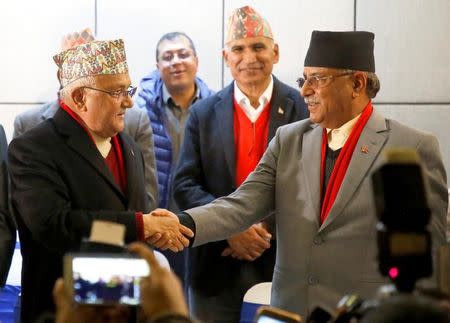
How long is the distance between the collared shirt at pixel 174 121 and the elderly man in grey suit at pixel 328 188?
1.53 m

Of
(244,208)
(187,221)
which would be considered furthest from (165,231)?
(244,208)

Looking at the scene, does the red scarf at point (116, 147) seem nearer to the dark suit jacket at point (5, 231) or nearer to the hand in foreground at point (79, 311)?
the dark suit jacket at point (5, 231)

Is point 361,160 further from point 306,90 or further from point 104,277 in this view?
point 104,277

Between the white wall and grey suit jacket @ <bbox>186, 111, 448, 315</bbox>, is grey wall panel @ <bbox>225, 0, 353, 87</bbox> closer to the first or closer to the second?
the white wall

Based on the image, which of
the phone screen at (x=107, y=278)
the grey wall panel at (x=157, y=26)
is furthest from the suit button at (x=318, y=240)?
the grey wall panel at (x=157, y=26)

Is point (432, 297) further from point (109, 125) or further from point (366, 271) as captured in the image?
point (109, 125)

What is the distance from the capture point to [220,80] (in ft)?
19.0

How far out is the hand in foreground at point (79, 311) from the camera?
65.4 inches

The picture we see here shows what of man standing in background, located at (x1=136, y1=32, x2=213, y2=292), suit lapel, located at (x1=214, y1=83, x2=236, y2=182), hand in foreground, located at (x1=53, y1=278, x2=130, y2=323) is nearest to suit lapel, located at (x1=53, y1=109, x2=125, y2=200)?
suit lapel, located at (x1=214, y1=83, x2=236, y2=182)

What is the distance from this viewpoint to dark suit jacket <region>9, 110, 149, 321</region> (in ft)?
9.95

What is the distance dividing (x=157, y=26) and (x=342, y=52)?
275cm

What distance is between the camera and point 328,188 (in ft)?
10.2

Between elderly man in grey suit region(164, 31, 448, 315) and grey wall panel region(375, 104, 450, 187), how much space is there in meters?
2.01

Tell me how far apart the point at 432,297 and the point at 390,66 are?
12.4ft
